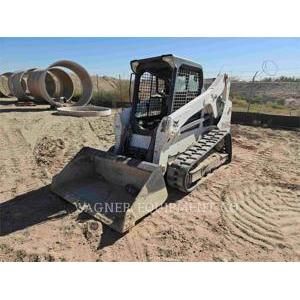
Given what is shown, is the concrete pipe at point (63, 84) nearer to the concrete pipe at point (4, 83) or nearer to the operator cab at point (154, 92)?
the concrete pipe at point (4, 83)

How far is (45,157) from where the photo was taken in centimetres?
732

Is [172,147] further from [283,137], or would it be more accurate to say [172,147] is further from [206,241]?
[283,137]

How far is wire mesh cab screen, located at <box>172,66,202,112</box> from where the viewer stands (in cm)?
519

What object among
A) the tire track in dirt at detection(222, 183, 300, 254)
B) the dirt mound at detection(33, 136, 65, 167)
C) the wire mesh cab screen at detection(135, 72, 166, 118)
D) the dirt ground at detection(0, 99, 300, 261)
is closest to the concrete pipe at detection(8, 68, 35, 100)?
the dirt mound at detection(33, 136, 65, 167)

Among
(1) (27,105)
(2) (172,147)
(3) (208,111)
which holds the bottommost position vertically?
(1) (27,105)

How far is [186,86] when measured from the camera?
5453 millimetres

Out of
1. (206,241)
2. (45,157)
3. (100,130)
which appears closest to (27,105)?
(100,130)

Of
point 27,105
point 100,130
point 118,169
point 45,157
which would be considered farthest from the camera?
point 27,105

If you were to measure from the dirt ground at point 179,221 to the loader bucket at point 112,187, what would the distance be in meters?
0.15

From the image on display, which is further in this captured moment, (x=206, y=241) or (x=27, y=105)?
(x=27, y=105)

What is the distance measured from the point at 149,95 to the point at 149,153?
127cm

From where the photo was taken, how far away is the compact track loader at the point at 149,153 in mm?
4395

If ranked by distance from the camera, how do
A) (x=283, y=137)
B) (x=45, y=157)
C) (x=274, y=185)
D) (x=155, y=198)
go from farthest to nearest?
(x=283, y=137), (x=45, y=157), (x=274, y=185), (x=155, y=198)

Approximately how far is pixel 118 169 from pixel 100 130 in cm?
563
